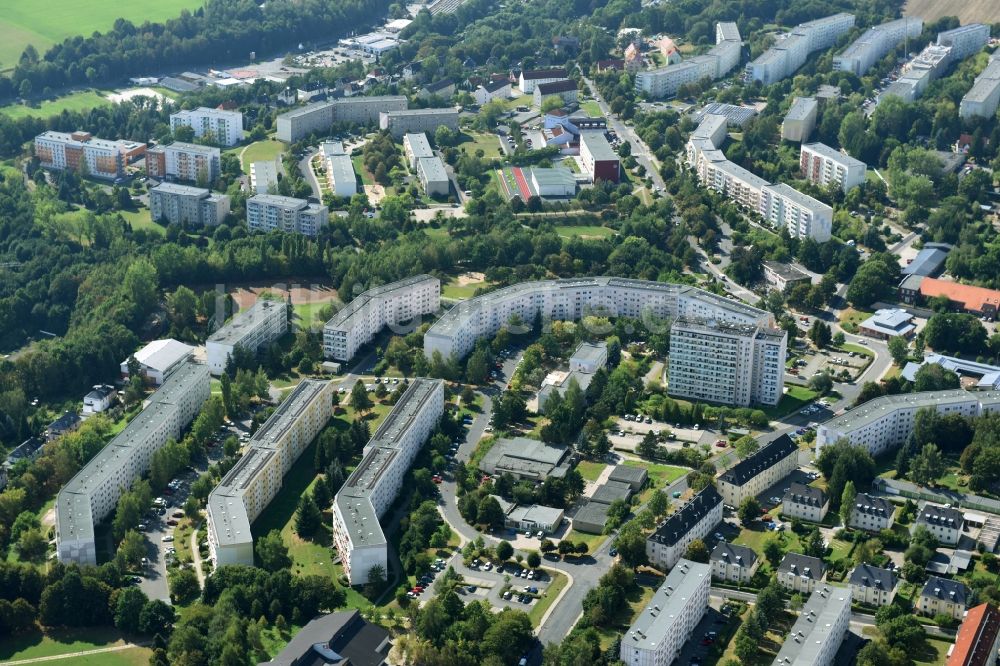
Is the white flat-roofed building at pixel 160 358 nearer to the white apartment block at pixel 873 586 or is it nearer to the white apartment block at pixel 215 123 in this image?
the white apartment block at pixel 215 123

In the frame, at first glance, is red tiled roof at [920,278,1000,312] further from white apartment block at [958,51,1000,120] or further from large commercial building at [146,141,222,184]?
large commercial building at [146,141,222,184]

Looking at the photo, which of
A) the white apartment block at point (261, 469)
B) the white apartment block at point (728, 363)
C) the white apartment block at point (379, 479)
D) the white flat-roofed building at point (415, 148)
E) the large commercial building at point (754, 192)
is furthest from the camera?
the white flat-roofed building at point (415, 148)

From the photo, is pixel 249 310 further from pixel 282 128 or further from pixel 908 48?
pixel 908 48

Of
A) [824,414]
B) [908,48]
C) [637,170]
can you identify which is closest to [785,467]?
[824,414]

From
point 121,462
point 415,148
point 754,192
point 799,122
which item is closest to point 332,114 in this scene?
point 415,148

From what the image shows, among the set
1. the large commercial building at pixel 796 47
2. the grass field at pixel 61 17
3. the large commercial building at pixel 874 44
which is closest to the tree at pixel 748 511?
the large commercial building at pixel 796 47
